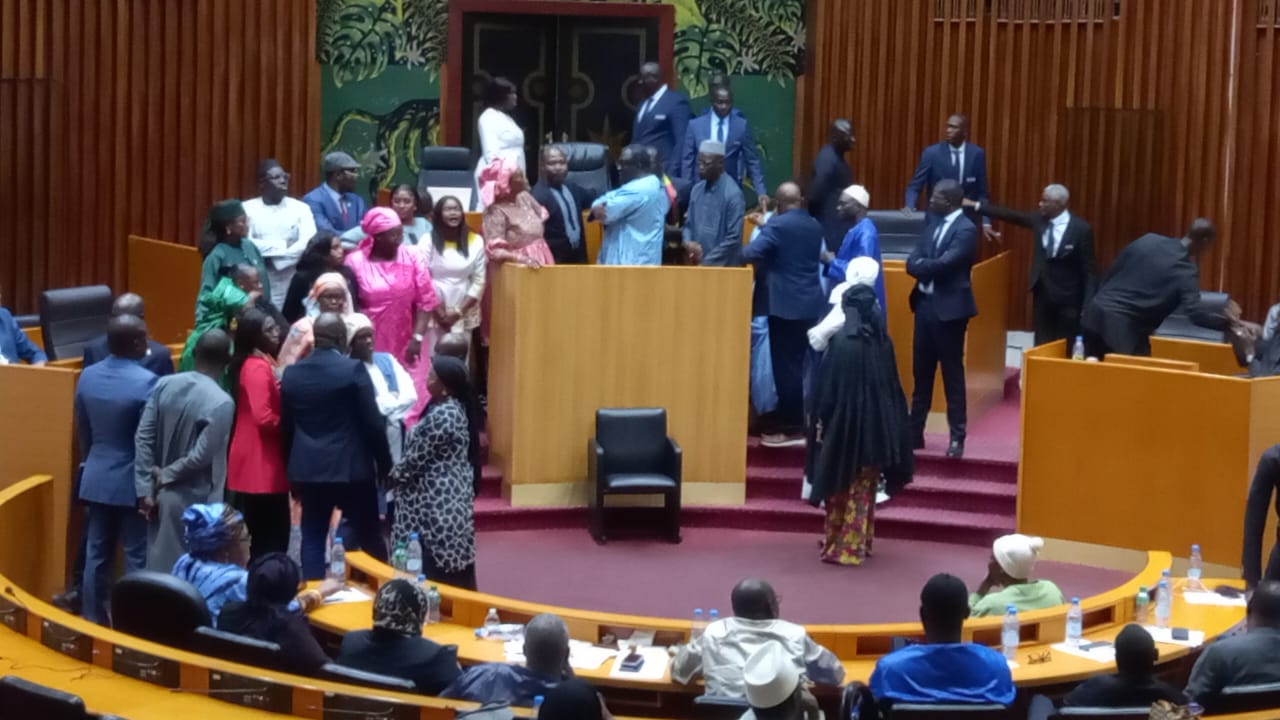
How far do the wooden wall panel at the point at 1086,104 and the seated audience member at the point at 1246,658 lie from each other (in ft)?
23.7

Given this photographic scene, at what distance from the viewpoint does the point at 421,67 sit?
1516 cm

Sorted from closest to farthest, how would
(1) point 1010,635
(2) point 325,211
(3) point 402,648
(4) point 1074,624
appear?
(3) point 402,648 → (1) point 1010,635 → (4) point 1074,624 → (2) point 325,211

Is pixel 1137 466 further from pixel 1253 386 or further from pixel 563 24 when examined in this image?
pixel 563 24

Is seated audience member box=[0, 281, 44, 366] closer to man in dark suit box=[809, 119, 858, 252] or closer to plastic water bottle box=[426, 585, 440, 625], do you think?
plastic water bottle box=[426, 585, 440, 625]

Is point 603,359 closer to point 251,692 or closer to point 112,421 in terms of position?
point 112,421

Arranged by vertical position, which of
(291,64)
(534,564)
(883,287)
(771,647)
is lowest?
(534,564)

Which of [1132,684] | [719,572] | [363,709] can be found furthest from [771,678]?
[719,572]

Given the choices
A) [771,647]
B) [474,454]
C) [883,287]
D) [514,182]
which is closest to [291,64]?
[514,182]

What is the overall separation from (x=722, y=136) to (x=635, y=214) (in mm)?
2172

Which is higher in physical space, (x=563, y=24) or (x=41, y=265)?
(x=563, y=24)

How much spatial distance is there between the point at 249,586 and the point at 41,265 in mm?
8561

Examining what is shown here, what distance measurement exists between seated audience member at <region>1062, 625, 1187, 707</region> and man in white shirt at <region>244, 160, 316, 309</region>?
6.45 metres

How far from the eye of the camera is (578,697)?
16.3 feet

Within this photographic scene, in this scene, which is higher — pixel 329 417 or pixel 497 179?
pixel 497 179
